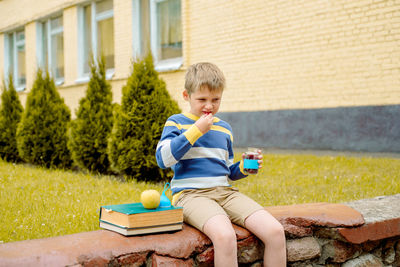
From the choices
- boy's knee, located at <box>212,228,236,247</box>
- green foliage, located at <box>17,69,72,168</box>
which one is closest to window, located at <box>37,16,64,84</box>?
green foliage, located at <box>17,69,72,168</box>

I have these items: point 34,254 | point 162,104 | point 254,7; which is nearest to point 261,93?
point 254,7

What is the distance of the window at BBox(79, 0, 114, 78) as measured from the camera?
12.4m

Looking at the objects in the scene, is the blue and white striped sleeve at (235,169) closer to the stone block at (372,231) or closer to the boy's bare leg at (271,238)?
the boy's bare leg at (271,238)

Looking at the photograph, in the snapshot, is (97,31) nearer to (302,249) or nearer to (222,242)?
(302,249)

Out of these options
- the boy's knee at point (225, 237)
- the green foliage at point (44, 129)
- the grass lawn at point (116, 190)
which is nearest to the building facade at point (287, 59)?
the green foliage at point (44, 129)

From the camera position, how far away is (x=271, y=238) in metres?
2.39

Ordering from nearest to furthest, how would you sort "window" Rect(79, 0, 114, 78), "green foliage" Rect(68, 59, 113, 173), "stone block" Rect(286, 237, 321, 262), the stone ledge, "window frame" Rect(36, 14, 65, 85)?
the stone ledge
"stone block" Rect(286, 237, 321, 262)
"green foliage" Rect(68, 59, 113, 173)
"window" Rect(79, 0, 114, 78)
"window frame" Rect(36, 14, 65, 85)

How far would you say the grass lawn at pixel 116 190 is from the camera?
322 centimetres

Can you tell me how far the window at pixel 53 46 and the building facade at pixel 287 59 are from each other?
285 cm

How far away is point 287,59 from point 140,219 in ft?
21.8

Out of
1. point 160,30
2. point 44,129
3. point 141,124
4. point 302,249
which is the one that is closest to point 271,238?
point 302,249

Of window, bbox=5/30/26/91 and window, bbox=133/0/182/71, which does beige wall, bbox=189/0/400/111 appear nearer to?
window, bbox=133/0/182/71

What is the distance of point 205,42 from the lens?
966 cm

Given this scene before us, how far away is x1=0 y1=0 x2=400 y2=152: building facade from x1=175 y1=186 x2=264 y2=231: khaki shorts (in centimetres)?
358
